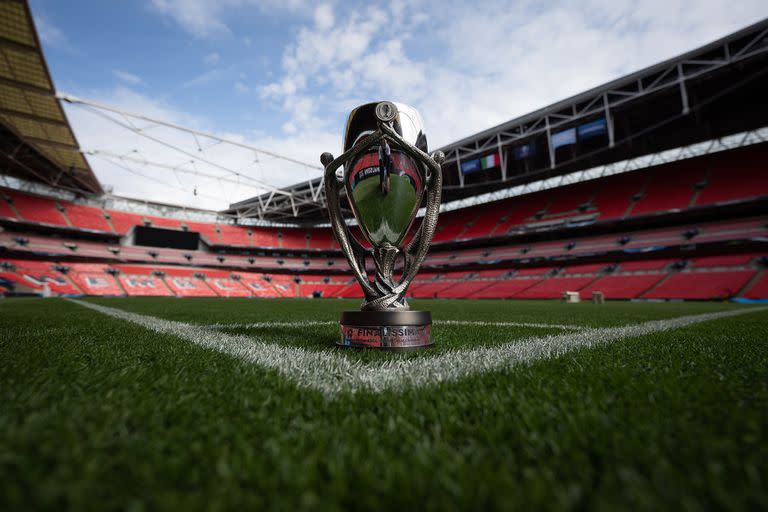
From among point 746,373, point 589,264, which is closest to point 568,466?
point 746,373

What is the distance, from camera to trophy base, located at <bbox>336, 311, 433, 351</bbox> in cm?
182

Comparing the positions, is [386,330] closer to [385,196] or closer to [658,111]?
[385,196]

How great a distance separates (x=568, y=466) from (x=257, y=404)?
72cm

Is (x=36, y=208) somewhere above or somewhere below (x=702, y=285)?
above

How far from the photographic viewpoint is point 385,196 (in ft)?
6.93

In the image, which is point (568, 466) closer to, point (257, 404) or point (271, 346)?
point (257, 404)

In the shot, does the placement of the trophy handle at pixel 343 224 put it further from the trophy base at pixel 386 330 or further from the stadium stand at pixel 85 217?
the stadium stand at pixel 85 217

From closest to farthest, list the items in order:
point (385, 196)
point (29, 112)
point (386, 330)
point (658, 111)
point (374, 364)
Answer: point (374, 364)
point (386, 330)
point (385, 196)
point (29, 112)
point (658, 111)

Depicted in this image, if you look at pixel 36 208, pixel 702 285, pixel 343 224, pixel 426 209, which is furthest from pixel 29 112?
pixel 702 285

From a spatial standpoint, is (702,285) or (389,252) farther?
(702,285)

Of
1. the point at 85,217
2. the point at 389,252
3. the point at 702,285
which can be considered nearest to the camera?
the point at 389,252

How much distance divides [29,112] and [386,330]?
20.6 metres

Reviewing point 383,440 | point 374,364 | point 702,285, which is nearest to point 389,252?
point 374,364

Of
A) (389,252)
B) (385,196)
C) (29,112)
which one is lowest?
(389,252)
